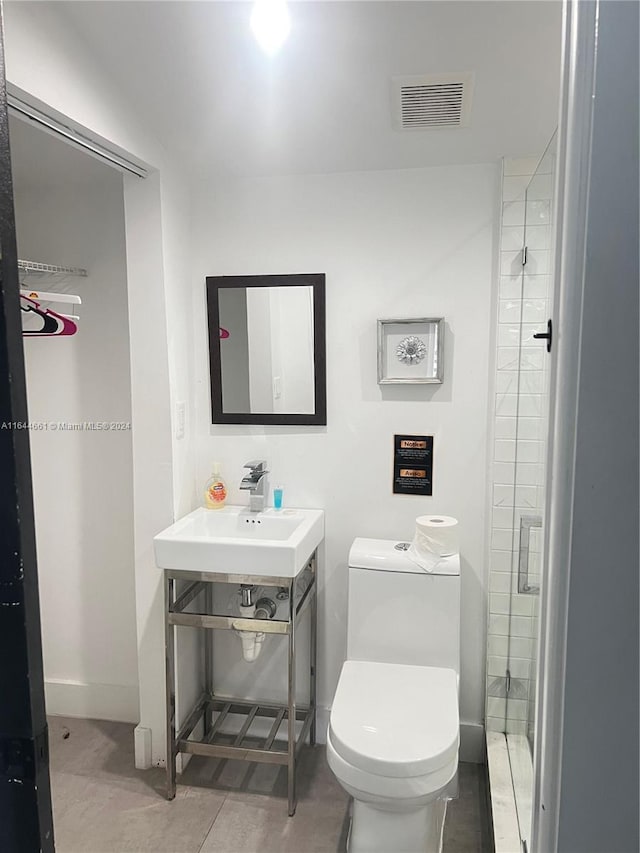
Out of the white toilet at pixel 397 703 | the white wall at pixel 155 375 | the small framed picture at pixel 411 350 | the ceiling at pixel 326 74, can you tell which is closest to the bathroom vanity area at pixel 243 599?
the white wall at pixel 155 375

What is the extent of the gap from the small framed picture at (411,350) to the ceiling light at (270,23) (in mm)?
1021

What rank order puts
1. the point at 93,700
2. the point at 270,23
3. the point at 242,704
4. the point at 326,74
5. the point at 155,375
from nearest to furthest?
the point at 270,23
the point at 326,74
the point at 155,375
the point at 242,704
the point at 93,700

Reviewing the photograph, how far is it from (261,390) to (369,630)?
100 centimetres

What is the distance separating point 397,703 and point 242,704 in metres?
0.91

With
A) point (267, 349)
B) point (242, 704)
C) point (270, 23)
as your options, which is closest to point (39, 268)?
point (267, 349)

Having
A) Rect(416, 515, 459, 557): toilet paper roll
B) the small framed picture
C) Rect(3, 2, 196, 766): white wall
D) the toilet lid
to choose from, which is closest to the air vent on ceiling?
the small framed picture

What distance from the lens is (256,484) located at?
2332 millimetres

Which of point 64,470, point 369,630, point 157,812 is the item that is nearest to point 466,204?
point 369,630

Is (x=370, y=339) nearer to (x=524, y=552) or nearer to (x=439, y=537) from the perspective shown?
(x=439, y=537)

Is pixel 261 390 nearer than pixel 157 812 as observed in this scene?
A: No

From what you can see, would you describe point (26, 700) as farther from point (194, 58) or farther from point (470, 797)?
point (470, 797)

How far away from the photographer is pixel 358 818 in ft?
5.92

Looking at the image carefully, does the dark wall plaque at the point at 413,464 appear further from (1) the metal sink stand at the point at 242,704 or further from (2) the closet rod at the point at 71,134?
(2) the closet rod at the point at 71,134

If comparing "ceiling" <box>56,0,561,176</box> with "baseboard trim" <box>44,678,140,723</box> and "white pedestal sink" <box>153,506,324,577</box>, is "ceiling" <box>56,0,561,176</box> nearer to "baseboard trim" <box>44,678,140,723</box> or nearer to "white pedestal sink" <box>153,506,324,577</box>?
"white pedestal sink" <box>153,506,324,577</box>
